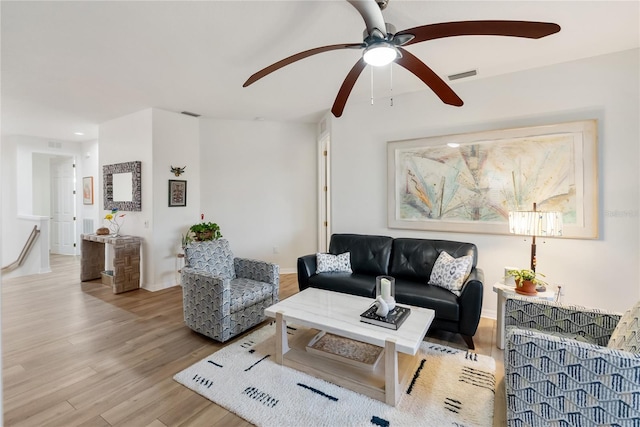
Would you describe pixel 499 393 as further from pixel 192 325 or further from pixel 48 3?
pixel 48 3

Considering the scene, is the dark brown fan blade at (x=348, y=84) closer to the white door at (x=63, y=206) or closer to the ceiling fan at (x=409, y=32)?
the ceiling fan at (x=409, y=32)

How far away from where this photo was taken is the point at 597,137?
2865 millimetres

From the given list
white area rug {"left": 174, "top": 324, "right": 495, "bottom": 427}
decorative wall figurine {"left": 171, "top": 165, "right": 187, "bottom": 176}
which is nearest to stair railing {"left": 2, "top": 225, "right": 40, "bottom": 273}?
decorative wall figurine {"left": 171, "top": 165, "right": 187, "bottom": 176}

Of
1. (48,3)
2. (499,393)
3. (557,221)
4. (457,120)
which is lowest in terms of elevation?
(499,393)

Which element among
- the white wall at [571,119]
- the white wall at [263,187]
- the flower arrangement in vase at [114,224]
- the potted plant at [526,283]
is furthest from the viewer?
the white wall at [263,187]

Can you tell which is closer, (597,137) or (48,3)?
(48,3)

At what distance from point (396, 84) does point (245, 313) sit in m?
2.99

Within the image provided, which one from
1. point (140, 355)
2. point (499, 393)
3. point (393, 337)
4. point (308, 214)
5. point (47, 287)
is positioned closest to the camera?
point (393, 337)

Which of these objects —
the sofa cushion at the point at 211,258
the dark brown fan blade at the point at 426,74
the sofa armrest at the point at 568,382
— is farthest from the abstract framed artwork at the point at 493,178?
the sofa cushion at the point at 211,258

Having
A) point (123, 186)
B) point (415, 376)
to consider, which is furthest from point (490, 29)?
point (123, 186)

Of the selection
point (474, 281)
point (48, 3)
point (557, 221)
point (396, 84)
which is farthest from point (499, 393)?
point (48, 3)

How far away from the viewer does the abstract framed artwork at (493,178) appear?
9.64ft

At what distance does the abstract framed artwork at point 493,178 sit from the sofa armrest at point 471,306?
1.02 m

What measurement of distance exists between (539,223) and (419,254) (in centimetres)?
116
